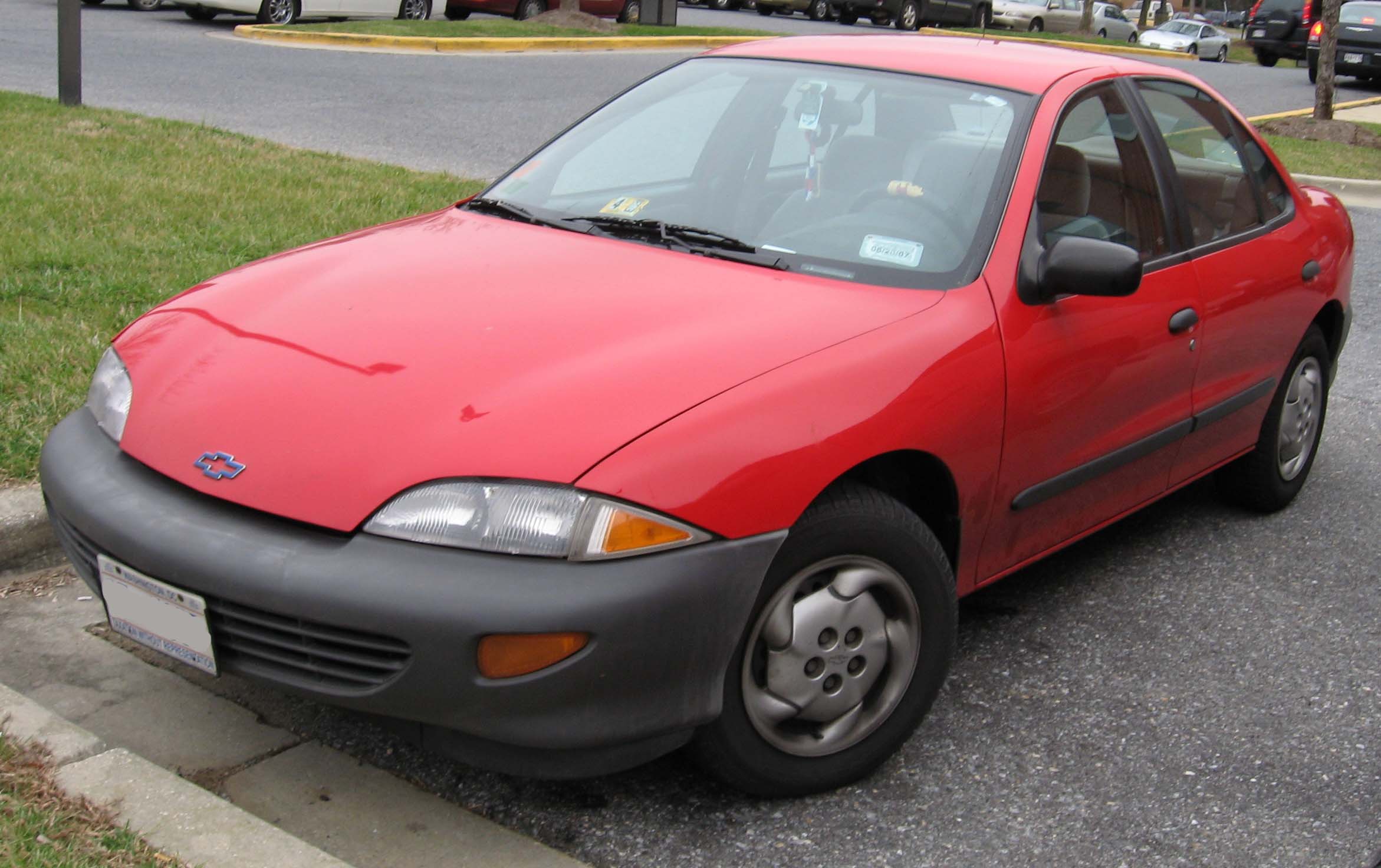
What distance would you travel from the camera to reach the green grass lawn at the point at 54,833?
7.84 ft

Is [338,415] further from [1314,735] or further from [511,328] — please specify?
[1314,735]

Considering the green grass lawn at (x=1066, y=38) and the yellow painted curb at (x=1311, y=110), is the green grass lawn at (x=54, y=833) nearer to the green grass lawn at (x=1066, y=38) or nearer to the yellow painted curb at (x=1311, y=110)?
the yellow painted curb at (x=1311, y=110)

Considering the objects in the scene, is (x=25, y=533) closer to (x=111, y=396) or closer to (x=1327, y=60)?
(x=111, y=396)

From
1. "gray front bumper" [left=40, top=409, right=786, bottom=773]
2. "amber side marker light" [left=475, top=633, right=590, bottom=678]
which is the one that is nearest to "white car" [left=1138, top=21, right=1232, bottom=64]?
"gray front bumper" [left=40, top=409, right=786, bottom=773]

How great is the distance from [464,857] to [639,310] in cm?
116

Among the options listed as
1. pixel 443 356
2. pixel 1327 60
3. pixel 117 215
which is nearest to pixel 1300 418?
pixel 443 356

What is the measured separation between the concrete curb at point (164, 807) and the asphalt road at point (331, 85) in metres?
7.05

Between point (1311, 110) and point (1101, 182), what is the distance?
1694cm

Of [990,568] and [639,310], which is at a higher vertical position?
[639,310]

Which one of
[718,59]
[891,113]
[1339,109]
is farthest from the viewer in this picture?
[1339,109]

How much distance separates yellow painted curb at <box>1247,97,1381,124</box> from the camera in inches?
648

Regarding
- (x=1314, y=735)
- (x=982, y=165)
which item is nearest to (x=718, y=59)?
(x=982, y=165)

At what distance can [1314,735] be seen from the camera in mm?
3391

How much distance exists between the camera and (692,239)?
3.49 m
